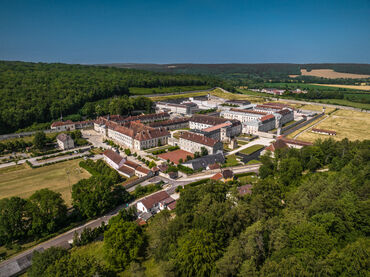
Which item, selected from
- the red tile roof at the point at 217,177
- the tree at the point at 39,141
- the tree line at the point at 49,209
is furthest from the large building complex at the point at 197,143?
the tree at the point at 39,141

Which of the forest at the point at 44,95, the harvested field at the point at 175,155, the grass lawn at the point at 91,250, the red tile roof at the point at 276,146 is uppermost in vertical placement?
the forest at the point at 44,95

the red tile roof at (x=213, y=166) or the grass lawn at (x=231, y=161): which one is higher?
the red tile roof at (x=213, y=166)

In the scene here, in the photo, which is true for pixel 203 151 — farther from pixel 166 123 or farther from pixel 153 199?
pixel 166 123

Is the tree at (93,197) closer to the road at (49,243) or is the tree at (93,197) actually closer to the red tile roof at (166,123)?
the road at (49,243)

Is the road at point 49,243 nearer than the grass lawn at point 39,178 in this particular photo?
Yes

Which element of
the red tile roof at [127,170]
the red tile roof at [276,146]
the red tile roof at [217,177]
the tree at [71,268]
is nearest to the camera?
the tree at [71,268]

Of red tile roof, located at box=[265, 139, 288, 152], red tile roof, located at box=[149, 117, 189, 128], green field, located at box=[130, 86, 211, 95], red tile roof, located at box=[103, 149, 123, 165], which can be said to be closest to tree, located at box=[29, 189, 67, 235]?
red tile roof, located at box=[103, 149, 123, 165]

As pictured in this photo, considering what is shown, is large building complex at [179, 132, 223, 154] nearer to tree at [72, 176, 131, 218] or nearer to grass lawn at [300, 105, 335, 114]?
tree at [72, 176, 131, 218]
